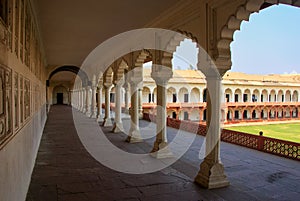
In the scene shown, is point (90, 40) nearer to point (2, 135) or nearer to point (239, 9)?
point (239, 9)

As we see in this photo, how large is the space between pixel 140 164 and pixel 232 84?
1275 inches

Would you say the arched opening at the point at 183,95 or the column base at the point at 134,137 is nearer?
the column base at the point at 134,137

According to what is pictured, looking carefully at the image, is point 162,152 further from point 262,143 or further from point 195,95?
point 195,95

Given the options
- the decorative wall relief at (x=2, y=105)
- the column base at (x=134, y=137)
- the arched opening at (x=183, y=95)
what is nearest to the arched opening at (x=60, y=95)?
the arched opening at (x=183, y=95)

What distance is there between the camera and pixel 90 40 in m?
9.91

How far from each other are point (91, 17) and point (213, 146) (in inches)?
176

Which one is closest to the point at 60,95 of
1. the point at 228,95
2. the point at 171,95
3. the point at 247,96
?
the point at 171,95

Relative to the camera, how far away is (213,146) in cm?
542

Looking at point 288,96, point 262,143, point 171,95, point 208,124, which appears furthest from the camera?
point 288,96

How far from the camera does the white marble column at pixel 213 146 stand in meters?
5.25

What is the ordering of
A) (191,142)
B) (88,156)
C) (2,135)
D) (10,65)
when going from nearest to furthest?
(2,135) < (10,65) < (88,156) < (191,142)

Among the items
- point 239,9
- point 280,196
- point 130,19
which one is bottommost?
point 280,196

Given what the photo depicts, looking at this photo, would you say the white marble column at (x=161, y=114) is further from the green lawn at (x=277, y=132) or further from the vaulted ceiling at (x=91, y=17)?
the green lawn at (x=277, y=132)

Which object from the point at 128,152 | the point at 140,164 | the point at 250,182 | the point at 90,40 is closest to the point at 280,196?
the point at 250,182
